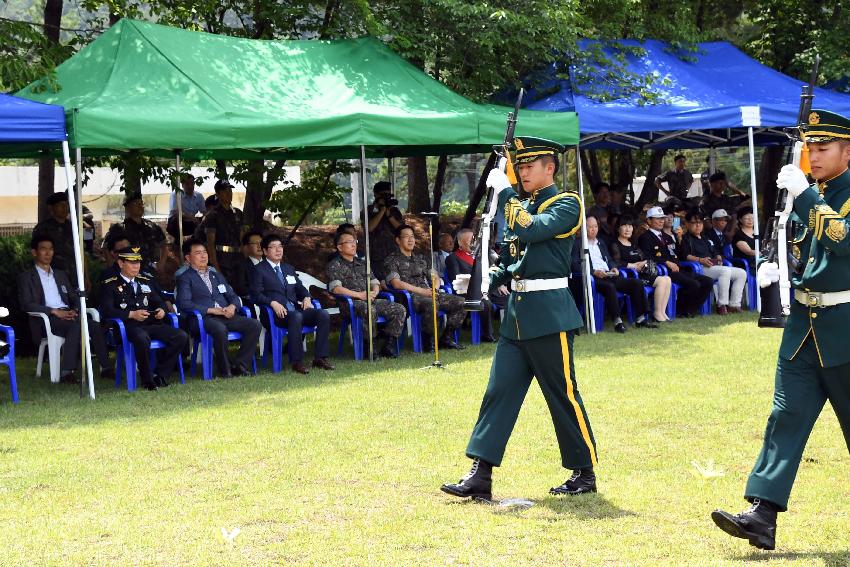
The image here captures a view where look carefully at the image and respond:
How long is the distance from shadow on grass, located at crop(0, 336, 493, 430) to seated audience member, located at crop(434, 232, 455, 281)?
1499 millimetres

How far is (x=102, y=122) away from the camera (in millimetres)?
9648

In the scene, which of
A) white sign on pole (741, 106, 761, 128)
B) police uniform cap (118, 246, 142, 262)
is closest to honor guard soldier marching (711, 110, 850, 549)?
police uniform cap (118, 246, 142, 262)

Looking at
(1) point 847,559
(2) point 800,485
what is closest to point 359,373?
(2) point 800,485

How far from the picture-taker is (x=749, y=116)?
46.1 feet

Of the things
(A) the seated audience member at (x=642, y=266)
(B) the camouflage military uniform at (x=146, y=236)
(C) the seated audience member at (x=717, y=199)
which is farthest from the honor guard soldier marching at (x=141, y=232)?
(C) the seated audience member at (x=717, y=199)

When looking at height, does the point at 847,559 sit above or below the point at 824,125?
below

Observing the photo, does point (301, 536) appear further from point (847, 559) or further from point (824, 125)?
point (824, 125)

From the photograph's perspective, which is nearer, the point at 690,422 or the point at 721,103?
the point at 690,422

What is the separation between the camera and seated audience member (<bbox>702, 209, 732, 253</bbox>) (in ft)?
52.2

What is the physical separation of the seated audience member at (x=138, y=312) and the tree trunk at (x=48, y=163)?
3722 mm

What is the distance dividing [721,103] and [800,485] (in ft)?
29.1

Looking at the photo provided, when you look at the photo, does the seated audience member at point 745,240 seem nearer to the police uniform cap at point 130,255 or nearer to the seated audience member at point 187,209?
the seated audience member at point 187,209

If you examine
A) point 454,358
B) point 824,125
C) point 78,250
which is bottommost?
point 454,358

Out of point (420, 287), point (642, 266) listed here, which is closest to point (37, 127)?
point (420, 287)
